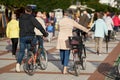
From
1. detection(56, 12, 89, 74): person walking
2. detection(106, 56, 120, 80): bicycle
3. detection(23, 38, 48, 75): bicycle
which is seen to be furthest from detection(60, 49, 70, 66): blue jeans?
detection(106, 56, 120, 80): bicycle

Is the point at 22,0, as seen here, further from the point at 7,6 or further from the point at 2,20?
the point at 2,20

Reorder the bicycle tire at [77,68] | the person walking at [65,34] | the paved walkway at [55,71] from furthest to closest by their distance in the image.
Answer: the person walking at [65,34]
the bicycle tire at [77,68]
the paved walkway at [55,71]

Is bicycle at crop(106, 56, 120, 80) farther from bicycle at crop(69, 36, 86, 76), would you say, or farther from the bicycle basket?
the bicycle basket

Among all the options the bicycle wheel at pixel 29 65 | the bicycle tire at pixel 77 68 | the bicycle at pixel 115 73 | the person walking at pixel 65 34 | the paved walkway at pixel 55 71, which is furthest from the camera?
the person walking at pixel 65 34

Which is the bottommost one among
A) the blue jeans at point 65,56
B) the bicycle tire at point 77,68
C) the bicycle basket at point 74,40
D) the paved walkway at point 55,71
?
the paved walkway at point 55,71

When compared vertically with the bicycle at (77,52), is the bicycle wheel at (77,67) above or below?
below

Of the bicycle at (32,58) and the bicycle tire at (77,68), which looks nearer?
the bicycle at (32,58)

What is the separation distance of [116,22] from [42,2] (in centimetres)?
1164

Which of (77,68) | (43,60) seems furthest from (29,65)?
(77,68)

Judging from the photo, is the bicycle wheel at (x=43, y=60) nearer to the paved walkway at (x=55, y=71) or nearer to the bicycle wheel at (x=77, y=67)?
the paved walkway at (x=55, y=71)

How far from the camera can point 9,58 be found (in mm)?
15375

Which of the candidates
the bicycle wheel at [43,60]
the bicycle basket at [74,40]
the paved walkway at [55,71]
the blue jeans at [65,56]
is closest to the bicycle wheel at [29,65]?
the paved walkway at [55,71]

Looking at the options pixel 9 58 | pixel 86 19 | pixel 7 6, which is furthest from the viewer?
pixel 7 6

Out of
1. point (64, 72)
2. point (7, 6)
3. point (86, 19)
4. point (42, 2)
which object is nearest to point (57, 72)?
point (64, 72)
